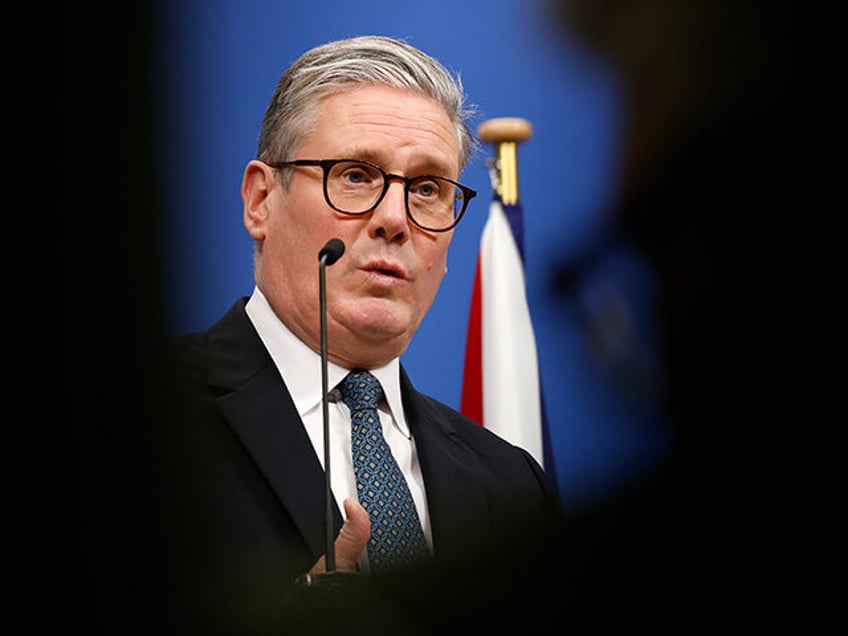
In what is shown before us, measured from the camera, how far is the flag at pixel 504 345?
3.05 metres

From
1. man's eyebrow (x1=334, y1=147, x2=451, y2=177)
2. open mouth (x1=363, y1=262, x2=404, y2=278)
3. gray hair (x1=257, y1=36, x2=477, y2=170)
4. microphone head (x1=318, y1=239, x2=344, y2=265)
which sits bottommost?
open mouth (x1=363, y1=262, x2=404, y2=278)

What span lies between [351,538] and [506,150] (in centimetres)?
98

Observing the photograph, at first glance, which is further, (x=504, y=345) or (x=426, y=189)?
(x=504, y=345)

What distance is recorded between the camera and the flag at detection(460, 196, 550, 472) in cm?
305

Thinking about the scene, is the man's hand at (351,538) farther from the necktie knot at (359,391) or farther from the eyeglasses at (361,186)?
the eyeglasses at (361,186)

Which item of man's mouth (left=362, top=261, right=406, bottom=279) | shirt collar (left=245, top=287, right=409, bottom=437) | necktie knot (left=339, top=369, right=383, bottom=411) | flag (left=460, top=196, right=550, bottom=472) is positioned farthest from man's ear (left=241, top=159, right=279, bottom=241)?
flag (left=460, top=196, right=550, bottom=472)

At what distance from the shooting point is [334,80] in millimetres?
2803

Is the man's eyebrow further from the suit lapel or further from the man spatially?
the suit lapel

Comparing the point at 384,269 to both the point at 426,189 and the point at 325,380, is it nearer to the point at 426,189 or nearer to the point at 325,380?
the point at 426,189

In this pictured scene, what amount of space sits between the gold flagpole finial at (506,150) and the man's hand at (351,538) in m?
0.85

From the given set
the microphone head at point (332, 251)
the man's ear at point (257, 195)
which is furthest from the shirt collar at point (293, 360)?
the microphone head at point (332, 251)

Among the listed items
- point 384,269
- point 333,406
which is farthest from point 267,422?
point 384,269

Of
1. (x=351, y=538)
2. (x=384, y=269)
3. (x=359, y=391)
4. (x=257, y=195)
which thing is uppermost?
(x=257, y=195)

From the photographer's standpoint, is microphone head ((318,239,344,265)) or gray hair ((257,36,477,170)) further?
gray hair ((257,36,477,170))
